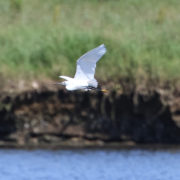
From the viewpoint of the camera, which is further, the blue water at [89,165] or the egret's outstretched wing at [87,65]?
the blue water at [89,165]

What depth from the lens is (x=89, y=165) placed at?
501 inches

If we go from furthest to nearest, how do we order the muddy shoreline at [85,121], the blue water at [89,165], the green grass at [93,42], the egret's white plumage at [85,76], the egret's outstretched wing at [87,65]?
the green grass at [93,42], the muddy shoreline at [85,121], the blue water at [89,165], the egret's white plumage at [85,76], the egret's outstretched wing at [87,65]

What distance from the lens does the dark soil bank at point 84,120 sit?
47.6 ft

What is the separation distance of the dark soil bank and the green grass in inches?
22.7

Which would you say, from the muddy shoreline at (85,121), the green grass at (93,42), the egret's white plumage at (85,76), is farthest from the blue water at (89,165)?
the egret's white plumage at (85,76)

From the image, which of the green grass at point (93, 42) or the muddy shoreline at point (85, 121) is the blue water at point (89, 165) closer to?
the muddy shoreline at point (85, 121)

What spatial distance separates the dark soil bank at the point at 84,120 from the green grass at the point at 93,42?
58cm

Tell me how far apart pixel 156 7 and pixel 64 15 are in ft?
10.5

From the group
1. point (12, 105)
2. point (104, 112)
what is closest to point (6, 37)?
point (12, 105)

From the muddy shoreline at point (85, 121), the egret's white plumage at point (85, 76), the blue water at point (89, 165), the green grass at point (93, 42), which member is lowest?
the blue water at point (89, 165)

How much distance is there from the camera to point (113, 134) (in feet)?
48.1

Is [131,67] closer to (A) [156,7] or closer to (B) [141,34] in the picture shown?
(B) [141,34]

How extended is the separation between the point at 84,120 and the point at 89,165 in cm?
216

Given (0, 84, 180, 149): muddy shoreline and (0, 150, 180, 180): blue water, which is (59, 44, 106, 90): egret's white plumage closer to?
(0, 150, 180, 180): blue water
